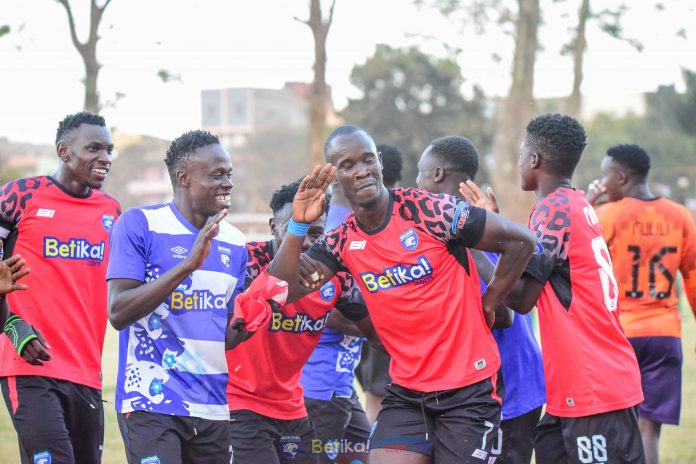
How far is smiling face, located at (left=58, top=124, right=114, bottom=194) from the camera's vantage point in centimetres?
621

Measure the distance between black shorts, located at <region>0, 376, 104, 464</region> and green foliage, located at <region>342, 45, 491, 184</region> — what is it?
33628 mm

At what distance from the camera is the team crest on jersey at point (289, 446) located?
5.79 m

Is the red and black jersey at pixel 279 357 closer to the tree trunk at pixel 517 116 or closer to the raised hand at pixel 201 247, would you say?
the raised hand at pixel 201 247

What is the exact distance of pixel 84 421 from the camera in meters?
5.95

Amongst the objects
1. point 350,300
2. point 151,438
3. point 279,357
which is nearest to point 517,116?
point 350,300

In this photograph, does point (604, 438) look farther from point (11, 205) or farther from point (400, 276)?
point (11, 205)

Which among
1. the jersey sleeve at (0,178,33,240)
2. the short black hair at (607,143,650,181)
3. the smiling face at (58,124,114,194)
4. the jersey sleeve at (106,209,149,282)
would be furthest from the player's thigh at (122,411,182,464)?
the short black hair at (607,143,650,181)

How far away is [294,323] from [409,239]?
1274 millimetres

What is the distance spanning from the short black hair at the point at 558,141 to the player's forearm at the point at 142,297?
2.24 metres

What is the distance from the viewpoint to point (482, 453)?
15.6ft

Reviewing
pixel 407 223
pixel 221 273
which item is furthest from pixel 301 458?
pixel 407 223

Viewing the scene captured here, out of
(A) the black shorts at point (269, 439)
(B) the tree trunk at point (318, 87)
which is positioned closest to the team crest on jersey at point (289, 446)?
(A) the black shorts at point (269, 439)

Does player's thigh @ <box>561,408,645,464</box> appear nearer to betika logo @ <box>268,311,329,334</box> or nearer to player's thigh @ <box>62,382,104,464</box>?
betika logo @ <box>268,311,329,334</box>

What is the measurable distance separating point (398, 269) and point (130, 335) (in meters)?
1.50
